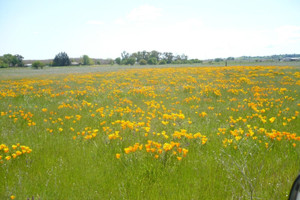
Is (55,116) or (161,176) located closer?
(161,176)

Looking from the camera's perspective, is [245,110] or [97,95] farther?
[97,95]

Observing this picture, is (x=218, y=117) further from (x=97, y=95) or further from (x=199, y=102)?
(x=97, y=95)

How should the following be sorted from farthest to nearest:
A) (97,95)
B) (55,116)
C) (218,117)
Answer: (97,95)
(55,116)
(218,117)

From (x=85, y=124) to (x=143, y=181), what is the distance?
11.4 feet

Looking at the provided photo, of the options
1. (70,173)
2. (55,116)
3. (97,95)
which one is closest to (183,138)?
(70,173)

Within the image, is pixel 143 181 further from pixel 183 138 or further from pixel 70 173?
pixel 183 138

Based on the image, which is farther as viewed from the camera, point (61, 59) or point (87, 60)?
point (87, 60)

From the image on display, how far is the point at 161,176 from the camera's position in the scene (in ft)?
9.61

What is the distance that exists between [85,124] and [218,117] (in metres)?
4.14

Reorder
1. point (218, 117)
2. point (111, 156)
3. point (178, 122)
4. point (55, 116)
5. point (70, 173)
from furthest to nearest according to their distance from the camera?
point (55, 116), point (218, 117), point (178, 122), point (111, 156), point (70, 173)

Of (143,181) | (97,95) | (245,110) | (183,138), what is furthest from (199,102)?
(143,181)

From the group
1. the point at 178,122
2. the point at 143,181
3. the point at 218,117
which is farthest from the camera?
the point at 218,117

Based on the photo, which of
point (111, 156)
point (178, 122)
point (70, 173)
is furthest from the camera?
point (178, 122)

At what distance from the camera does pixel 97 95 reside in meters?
10.5
